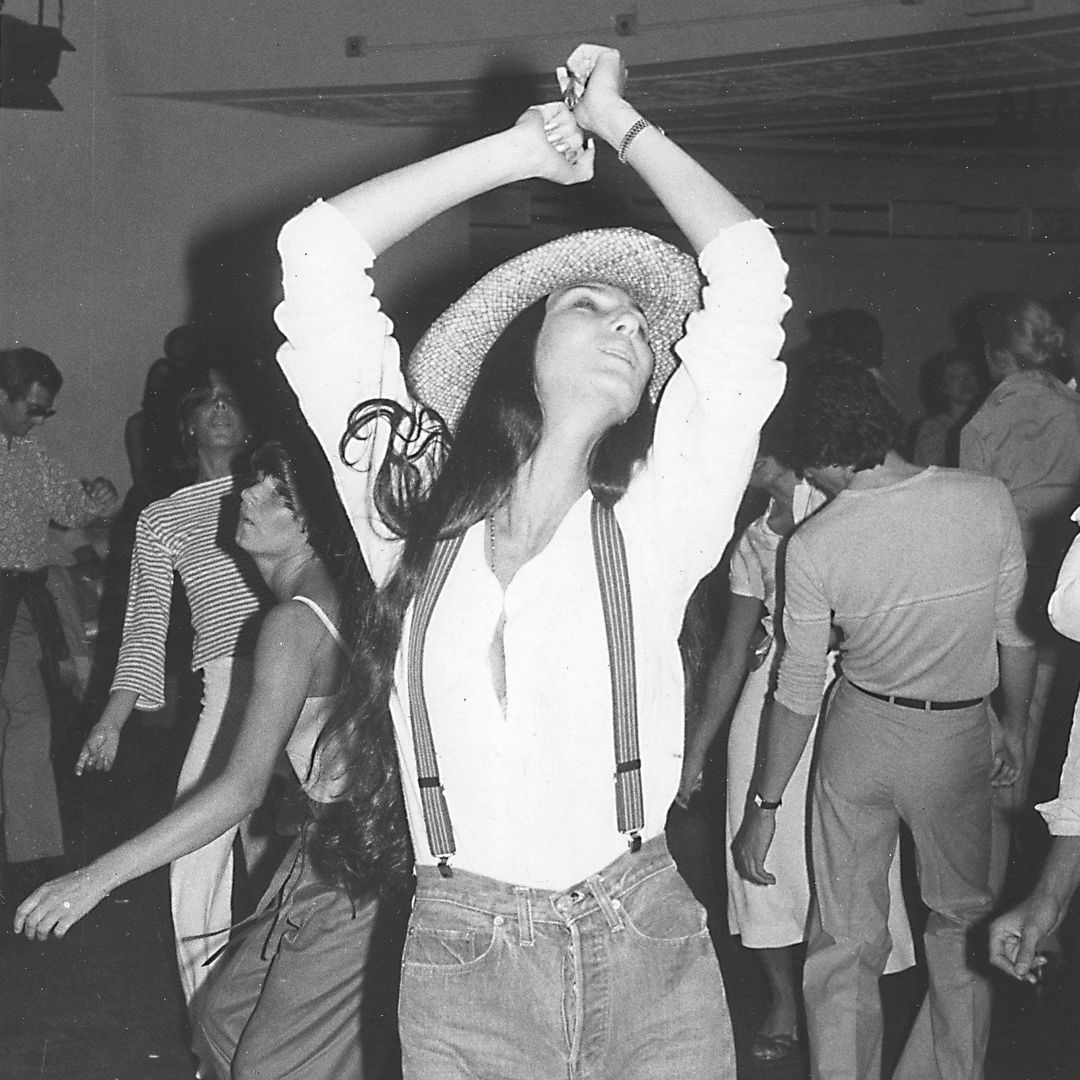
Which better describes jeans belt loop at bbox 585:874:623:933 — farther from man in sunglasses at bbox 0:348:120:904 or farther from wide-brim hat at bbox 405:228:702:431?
man in sunglasses at bbox 0:348:120:904

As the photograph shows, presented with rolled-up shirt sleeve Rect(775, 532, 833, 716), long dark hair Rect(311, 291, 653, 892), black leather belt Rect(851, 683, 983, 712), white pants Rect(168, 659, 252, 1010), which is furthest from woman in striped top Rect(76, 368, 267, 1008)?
long dark hair Rect(311, 291, 653, 892)

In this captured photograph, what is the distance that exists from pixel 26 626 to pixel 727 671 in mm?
2029

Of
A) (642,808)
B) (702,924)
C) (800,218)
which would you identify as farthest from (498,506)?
(800,218)

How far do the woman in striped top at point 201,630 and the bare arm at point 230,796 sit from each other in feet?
2.83

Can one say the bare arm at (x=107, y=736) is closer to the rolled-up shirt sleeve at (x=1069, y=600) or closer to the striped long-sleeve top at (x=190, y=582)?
the striped long-sleeve top at (x=190, y=582)

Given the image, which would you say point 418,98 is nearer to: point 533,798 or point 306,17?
point 306,17

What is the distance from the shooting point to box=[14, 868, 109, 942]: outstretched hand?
1.73 m

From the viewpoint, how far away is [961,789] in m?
2.86

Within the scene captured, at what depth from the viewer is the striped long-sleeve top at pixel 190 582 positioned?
10.9 feet

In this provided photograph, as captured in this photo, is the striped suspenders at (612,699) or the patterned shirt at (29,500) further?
the patterned shirt at (29,500)

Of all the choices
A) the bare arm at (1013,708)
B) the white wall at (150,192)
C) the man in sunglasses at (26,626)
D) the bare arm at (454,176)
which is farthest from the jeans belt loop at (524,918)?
the white wall at (150,192)

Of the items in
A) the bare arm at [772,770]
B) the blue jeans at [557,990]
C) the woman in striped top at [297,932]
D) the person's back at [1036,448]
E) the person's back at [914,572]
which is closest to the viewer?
the blue jeans at [557,990]

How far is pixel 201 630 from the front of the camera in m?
3.32

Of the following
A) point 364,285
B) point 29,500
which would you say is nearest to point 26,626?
point 29,500
